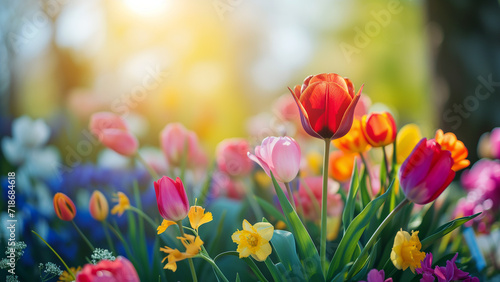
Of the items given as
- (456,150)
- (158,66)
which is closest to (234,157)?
(456,150)

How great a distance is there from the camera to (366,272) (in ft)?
1.90

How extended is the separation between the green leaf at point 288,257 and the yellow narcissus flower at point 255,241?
4cm

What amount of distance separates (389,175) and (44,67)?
2.34m

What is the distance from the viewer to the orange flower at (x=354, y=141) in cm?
72

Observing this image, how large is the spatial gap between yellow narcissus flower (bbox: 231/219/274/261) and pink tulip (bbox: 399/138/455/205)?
7.3 inches

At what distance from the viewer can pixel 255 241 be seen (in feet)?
1.79

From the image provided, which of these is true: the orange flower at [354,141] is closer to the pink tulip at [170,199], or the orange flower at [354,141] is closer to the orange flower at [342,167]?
the orange flower at [342,167]

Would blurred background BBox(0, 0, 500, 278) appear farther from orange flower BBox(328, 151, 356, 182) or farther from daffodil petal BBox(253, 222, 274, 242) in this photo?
daffodil petal BBox(253, 222, 274, 242)

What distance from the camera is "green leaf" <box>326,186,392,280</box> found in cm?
57

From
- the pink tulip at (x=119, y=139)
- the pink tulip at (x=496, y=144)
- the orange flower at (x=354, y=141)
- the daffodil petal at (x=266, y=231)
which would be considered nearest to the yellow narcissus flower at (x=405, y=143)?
the orange flower at (x=354, y=141)

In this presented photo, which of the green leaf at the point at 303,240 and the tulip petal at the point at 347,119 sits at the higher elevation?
the tulip petal at the point at 347,119

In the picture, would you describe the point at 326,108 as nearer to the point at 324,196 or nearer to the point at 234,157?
the point at 324,196

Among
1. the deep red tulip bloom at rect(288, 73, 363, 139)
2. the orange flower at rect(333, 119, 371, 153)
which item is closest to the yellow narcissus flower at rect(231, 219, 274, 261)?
the deep red tulip bloom at rect(288, 73, 363, 139)

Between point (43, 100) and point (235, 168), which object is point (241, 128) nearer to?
point (43, 100)
